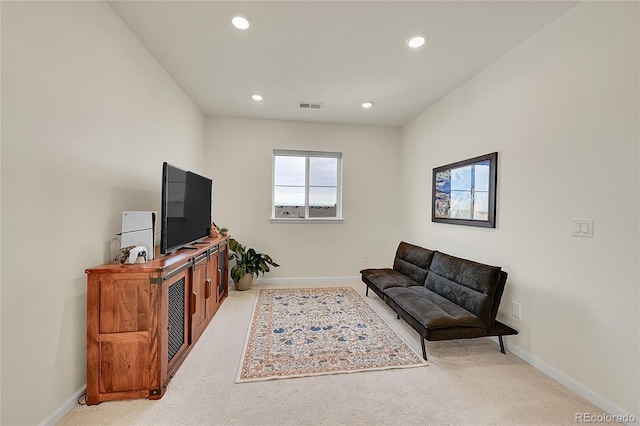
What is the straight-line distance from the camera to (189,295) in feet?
7.55

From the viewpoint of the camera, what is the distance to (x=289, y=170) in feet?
15.1

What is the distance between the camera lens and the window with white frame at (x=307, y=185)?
456 cm

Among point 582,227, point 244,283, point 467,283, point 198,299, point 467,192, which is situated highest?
point 467,192

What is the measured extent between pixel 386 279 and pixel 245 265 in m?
2.09

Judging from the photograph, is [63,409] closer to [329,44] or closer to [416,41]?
[329,44]

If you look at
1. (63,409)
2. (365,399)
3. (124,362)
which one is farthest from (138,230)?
(365,399)

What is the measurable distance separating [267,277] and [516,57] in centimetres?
418

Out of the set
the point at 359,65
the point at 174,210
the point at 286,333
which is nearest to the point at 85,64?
the point at 174,210

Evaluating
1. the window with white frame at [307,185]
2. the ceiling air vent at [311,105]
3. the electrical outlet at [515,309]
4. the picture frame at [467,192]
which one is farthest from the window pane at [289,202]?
the electrical outlet at [515,309]

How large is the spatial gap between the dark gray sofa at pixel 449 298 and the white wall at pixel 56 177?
251 centimetres

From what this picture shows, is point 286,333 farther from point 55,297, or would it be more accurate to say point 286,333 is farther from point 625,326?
point 625,326

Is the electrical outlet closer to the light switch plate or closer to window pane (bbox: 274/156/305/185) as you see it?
the light switch plate

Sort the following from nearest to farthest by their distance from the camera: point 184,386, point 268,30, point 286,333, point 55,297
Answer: point 55,297, point 184,386, point 268,30, point 286,333

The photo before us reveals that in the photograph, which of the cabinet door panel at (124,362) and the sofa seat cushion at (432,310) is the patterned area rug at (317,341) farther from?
the cabinet door panel at (124,362)
